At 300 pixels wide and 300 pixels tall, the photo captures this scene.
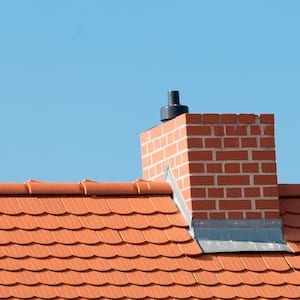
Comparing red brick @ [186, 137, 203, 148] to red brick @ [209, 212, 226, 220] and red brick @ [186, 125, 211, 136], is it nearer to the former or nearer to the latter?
red brick @ [186, 125, 211, 136]

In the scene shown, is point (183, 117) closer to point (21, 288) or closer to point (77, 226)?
point (77, 226)

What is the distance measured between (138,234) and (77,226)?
54cm

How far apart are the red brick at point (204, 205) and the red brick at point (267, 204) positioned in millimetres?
422

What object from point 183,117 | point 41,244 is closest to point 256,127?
point 183,117

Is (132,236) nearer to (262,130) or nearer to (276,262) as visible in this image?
(276,262)

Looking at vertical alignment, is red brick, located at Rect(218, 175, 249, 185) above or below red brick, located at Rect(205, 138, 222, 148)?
below

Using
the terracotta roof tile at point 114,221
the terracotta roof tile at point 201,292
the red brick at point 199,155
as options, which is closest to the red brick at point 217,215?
the red brick at point 199,155

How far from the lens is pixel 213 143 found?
12.8 m

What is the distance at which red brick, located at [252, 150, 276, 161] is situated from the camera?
12867 mm

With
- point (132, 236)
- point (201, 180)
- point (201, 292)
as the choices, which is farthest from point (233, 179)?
point (201, 292)

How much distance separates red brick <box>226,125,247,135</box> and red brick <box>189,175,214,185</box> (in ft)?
1.55

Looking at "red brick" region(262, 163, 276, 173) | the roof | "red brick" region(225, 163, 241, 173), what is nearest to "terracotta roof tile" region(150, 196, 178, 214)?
the roof

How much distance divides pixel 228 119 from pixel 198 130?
327 millimetres

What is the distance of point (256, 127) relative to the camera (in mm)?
12953
